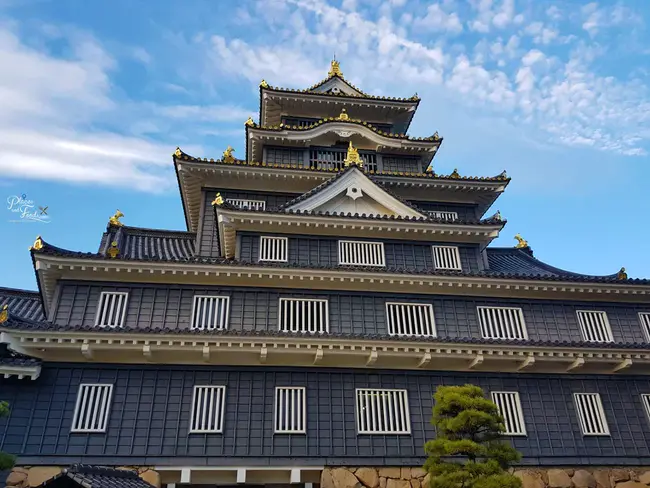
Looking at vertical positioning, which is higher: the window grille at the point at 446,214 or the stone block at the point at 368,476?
the window grille at the point at 446,214

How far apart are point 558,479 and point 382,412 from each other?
6182 mm

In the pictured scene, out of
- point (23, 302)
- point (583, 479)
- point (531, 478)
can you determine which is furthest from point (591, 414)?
point (23, 302)

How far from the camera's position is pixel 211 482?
15.4 metres

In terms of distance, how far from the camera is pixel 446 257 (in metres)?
21.2

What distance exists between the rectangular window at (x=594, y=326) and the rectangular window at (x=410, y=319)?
6.33 metres

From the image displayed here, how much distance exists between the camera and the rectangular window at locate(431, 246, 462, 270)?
829 inches

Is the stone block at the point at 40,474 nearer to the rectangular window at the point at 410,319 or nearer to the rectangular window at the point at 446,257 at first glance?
the rectangular window at the point at 410,319

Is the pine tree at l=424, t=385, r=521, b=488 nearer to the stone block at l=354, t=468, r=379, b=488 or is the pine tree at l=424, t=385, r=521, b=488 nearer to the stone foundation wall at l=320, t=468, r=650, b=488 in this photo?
the stone foundation wall at l=320, t=468, r=650, b=488

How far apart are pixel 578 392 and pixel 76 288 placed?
18777 millimetres

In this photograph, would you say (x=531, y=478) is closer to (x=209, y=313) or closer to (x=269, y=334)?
(x=269, y=334)

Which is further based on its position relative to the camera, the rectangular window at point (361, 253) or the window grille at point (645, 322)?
the rectangular window at point (361, 253)

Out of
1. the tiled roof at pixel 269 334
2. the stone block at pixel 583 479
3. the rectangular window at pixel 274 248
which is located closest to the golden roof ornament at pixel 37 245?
the tiled roof at pixel 269 334

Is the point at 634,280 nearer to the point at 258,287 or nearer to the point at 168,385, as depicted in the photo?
the point at 258,287

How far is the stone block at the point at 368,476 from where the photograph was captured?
1538 cm
